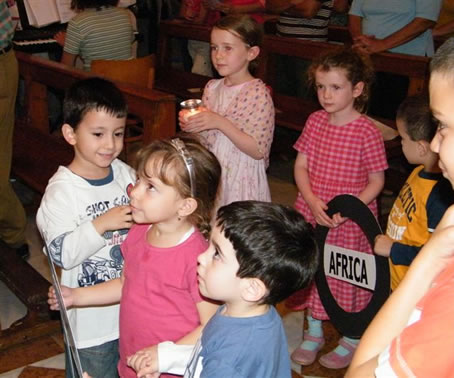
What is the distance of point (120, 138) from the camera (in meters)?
2.06

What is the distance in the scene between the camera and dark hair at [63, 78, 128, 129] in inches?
79.2

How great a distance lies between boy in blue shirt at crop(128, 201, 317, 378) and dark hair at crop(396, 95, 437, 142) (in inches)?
37.5

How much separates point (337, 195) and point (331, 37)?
3.42m

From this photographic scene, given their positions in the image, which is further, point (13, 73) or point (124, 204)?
point (13, 73)

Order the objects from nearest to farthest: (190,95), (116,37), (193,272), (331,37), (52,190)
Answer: (193,272), (52,190), (116,37), (190,95), (331,37)

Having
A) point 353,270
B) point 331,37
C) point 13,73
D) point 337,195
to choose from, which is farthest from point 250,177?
point 331,37

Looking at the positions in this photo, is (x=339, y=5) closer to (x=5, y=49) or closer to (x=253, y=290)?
(x=5, y=49)

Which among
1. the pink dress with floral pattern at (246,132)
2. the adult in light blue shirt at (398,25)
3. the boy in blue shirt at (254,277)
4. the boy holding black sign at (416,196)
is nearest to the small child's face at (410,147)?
the boy holding black sign at (416,196)

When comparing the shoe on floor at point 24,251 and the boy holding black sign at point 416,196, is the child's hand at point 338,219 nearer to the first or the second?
the boy holding black sign at point 416,196

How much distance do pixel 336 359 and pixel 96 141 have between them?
4.98 ft

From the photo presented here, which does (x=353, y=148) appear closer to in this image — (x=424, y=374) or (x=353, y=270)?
(x=353, y=270)

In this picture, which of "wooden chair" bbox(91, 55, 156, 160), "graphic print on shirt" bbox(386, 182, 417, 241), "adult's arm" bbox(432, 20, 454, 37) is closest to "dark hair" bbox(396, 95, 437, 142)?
"graphic print on shirt" bbox(386, 182, 417, 241)

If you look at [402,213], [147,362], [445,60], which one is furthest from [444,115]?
[402,213]

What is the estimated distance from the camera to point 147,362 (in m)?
1.57
